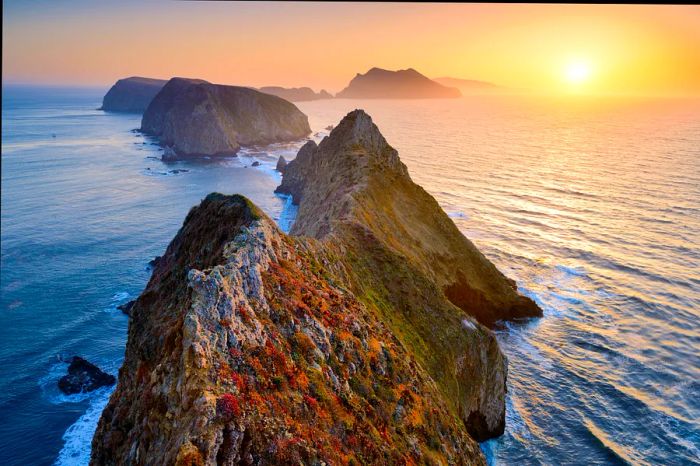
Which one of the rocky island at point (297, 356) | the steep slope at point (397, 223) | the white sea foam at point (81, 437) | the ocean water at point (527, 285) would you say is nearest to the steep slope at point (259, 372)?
the rocky island at point (297, 356)

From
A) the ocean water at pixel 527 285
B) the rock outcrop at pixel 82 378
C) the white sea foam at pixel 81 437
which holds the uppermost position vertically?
the ocean water at pixel 527 285

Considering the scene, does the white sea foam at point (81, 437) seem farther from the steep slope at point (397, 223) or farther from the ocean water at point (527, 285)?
the steep slope at point (397, 223)

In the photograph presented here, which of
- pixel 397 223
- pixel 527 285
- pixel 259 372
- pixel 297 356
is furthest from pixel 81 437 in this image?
pixel 527 285

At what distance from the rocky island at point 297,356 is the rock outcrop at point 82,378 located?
25441 mm

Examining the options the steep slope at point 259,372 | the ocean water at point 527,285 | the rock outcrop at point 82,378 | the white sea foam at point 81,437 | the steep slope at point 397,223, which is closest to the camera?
the steep slope at point 259,372

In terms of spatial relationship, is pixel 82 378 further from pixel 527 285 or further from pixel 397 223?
pixel 527 285

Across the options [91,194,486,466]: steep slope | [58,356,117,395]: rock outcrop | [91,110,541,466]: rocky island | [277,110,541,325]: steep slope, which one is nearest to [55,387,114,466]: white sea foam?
[58,356,117,395]: rock outcrop

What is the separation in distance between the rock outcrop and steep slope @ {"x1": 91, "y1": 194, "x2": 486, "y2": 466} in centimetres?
2588

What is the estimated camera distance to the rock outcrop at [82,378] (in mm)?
51438

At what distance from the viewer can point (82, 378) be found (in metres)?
52.4

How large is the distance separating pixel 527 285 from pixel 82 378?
214 feet

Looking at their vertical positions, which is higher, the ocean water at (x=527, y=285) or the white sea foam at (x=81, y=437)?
the ocean water at (x=527, y=285)

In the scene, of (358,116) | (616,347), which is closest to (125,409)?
(616,347)

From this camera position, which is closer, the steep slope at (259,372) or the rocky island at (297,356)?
the steep slope at (259,372)
